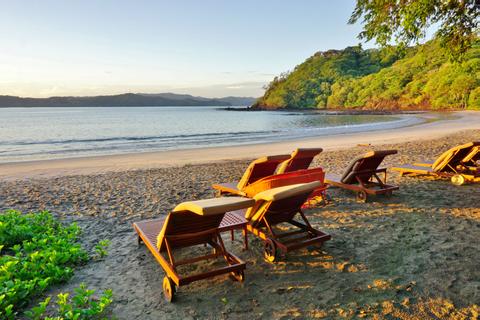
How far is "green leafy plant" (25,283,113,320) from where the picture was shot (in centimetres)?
290

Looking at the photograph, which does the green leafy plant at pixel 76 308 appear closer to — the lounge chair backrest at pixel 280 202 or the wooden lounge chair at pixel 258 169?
the lounge chair backrest at pixel 280 202

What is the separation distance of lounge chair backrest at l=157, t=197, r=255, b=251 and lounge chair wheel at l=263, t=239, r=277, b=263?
0.81 metres

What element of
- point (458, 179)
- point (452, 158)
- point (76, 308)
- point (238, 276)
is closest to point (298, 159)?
point (238, 276)

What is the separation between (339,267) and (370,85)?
397 feet

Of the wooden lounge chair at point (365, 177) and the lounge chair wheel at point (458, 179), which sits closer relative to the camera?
the wooden lounge chair at point (365, 177)

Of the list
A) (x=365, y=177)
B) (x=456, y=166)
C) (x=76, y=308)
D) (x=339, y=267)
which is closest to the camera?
(x=76, y=308)

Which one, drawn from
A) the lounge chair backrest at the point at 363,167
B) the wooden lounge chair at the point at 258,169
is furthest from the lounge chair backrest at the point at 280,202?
the lounge chair backrest at the point at 363,167

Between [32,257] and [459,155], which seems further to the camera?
[459,155]

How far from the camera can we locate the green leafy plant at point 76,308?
9.52 feet

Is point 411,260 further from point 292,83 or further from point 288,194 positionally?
point 292,83

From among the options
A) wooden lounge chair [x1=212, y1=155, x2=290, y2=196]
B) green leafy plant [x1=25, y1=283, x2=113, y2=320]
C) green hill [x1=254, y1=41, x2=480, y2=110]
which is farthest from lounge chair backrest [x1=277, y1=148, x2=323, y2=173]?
green hill [x1=254, y1=41, x2=480, y2=110]

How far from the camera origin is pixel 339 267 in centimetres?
388

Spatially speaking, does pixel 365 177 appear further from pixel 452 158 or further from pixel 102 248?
pixel 102 248

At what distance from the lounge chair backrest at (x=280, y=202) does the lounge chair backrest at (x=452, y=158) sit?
17.1 feet
